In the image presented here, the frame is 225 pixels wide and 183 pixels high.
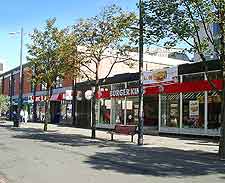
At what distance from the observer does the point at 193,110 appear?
1214 inches

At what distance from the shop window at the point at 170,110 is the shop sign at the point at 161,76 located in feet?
3.88

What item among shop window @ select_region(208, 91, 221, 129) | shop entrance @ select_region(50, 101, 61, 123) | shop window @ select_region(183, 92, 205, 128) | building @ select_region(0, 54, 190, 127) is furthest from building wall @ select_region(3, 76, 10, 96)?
shop window @ select_region(208, 91, 221, 129)

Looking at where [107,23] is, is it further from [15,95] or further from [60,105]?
[15,95]

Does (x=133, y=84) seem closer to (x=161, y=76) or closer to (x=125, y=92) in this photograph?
(x=125, y=92)

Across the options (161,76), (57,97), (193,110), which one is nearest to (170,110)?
(161,76)

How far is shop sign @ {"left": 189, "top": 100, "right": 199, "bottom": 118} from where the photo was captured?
30.5 meters

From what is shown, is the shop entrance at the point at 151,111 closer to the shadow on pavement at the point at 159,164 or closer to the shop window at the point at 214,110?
the shop window at the point at 214,110

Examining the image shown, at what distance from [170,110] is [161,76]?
267cm

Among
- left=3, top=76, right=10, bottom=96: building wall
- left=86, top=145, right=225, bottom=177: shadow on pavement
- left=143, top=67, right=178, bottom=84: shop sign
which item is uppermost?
left=3, top=76, right=10, bottom=96: building wall

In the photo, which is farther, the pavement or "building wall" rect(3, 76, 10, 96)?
"building wall" rect(3, 76, 10, 96)

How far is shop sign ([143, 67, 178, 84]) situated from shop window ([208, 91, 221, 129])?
402 cm

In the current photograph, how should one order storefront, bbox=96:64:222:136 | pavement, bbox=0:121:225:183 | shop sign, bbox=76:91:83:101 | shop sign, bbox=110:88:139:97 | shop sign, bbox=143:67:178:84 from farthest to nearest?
shop sign, bbox=76:91:83:101, shop sign, bbox=110:88:139:97, shop sign, bbox=143:67:178:84, storefront, bbox=96:64:222:136, pavement, bbox=0:121:225:183

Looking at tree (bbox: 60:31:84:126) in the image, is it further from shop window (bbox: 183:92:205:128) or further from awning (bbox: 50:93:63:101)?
awning (bbox: 50:93:63:101)

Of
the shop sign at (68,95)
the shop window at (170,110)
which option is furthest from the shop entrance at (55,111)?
the shop window at (170,110)
